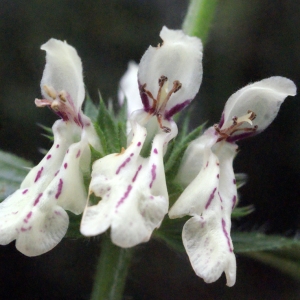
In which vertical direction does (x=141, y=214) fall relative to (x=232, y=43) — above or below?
above

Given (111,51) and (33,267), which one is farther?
(111,51)

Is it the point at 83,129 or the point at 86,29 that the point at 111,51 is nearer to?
the point at 86,29

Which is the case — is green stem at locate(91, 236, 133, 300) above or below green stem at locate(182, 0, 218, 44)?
below

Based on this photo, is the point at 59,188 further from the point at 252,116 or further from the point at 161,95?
the point at 252,116

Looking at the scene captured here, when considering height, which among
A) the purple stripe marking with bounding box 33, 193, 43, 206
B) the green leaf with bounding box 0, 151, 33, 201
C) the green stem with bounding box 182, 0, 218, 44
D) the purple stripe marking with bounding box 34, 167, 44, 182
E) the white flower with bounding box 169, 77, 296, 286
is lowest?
the green leaf with bounding box 0, 151, 33, 201

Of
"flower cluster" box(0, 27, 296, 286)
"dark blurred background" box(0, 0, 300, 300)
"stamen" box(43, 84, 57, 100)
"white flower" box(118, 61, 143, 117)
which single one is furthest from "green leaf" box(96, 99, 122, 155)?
"dark blurred background" box(0, 0, 300, 300)

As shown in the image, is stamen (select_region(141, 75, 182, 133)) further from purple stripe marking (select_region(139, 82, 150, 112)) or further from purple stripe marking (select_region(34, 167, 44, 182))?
purple stripe marking (select_region(34, 167, 44, 182))

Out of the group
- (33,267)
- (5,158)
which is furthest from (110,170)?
(33,267)
